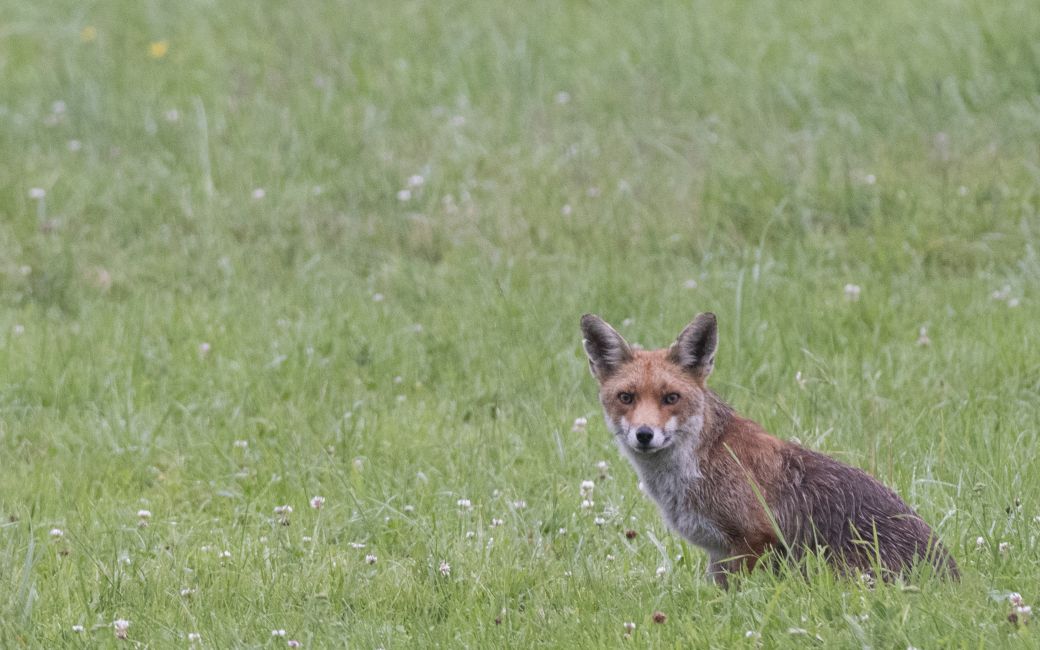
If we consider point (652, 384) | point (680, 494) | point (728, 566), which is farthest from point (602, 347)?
point (728, 566)

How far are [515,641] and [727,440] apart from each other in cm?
135

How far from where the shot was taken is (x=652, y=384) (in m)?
5.71

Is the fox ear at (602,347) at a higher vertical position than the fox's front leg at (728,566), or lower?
higher

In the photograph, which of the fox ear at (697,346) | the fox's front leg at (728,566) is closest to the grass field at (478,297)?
the fox's front leg at (728,566)

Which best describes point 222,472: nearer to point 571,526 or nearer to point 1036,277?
point 571,526

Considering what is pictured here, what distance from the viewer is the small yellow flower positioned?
1290 centimetres

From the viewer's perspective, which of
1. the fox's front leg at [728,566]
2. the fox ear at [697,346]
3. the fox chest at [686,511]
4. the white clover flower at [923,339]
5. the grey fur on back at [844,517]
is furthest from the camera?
the white clover flower at [923,339]

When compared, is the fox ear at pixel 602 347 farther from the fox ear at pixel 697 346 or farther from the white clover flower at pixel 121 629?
the white clover flower at pixel 121 629

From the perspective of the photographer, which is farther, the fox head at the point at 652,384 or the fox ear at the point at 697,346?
the fox ear at the point at 697,346

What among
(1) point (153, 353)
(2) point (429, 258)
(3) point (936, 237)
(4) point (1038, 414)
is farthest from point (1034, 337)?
(1) point (153, 353)

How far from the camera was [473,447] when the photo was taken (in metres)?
6.96

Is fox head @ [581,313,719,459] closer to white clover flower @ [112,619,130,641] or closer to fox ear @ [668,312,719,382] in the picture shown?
fox ear @ [668,312,719,382]

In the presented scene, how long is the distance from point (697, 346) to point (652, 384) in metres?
0.31

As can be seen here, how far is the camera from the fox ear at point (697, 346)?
5797 mm
